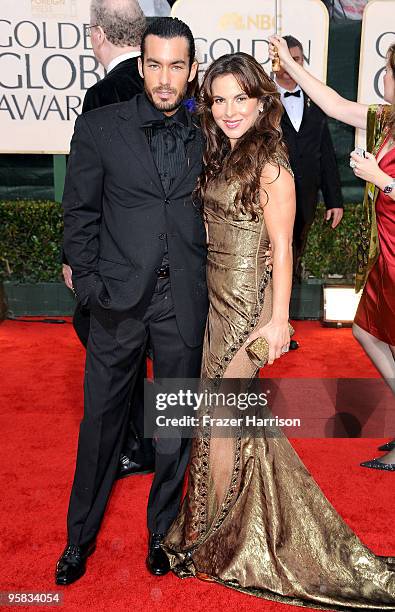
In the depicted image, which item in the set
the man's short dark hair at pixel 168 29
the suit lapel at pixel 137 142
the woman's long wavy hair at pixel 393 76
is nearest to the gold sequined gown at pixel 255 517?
the suit lapel at pixel 137 142

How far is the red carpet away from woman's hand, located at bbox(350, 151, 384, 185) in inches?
55.7

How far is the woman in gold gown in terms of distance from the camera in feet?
7.56

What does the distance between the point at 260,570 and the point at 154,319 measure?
38.1 inches

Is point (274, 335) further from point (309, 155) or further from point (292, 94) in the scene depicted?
point (292, 94)

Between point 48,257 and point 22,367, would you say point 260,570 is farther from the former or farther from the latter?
point 48,257

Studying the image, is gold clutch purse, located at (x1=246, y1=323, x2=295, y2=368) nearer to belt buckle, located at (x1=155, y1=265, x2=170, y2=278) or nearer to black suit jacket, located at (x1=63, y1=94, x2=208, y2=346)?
black suit jacket, located at (x1=63, y1=94, x2=208, y2=346)

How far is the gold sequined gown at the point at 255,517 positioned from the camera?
2.43m

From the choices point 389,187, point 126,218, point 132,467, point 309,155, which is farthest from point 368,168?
point 309,155

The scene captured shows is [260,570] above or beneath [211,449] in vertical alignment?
beneath

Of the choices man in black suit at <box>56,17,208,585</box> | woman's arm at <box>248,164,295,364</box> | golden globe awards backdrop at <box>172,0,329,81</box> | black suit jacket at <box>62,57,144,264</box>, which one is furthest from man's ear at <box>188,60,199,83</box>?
golden globe awards backdrop at <box>172,0,329,81</box>

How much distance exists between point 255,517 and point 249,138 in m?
1.33

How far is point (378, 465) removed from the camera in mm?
3492

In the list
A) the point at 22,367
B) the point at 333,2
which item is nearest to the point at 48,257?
the point at 22,367

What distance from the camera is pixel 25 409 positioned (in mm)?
4164
